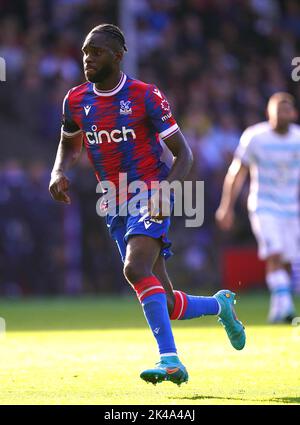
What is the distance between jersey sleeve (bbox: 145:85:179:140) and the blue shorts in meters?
0.52

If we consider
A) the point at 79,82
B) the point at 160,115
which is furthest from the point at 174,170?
the point at 79,82

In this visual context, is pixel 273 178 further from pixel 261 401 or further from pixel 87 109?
pixel 261 401

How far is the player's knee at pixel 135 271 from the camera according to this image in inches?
276

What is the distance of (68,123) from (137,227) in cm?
96

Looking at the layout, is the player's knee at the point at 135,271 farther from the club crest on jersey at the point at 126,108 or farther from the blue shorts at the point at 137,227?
the club crest on jersey at the point at 126,108

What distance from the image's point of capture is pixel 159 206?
7.02 metres

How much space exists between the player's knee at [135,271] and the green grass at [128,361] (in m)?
0.63

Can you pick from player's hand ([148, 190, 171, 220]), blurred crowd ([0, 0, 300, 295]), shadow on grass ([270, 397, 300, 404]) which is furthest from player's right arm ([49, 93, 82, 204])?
blurred crowd ([0, 0, 300, 295])

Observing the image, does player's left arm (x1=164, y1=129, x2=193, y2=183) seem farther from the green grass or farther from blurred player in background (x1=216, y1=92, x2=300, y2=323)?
blurred player in background (x1=216, y1=92, x2=300, y2=323)

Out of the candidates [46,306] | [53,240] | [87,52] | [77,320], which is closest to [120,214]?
[87,52]

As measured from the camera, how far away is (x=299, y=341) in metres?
9.74

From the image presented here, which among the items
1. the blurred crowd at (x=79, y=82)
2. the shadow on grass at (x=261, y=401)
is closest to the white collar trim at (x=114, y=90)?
the shadow on grass at (x=261, y=401)
